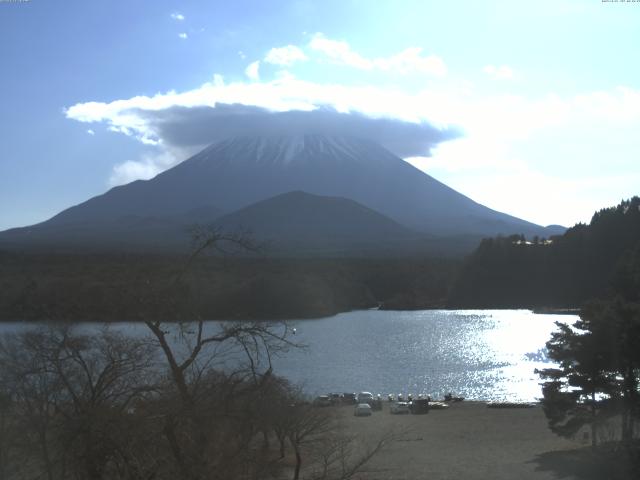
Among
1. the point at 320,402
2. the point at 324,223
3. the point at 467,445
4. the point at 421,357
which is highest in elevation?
the point at 324,223

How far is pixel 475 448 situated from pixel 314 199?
79055 mm

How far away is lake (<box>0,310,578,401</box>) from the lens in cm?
2634

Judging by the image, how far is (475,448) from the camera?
15.5m

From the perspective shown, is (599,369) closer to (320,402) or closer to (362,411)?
(320,402)

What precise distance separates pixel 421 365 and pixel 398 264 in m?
35.7

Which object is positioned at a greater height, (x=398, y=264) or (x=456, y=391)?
(x=398, y=264)

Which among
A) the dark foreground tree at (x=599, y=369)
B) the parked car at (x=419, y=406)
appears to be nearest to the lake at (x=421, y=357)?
the parked car at (x=419, y=406)

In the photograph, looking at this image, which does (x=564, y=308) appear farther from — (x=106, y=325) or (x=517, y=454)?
(x=106, y=325)

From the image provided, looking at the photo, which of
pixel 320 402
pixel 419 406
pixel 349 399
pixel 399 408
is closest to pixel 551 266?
pixel 349 399

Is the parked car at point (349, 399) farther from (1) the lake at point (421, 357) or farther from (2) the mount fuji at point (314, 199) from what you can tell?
(2) the mount fuji at point (314, 199)

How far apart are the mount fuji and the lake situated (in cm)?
3142

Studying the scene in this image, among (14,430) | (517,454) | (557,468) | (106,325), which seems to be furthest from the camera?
(517,454)

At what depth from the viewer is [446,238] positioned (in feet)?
290

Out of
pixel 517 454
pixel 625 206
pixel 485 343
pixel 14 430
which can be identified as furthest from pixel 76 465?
pixel 625 206
